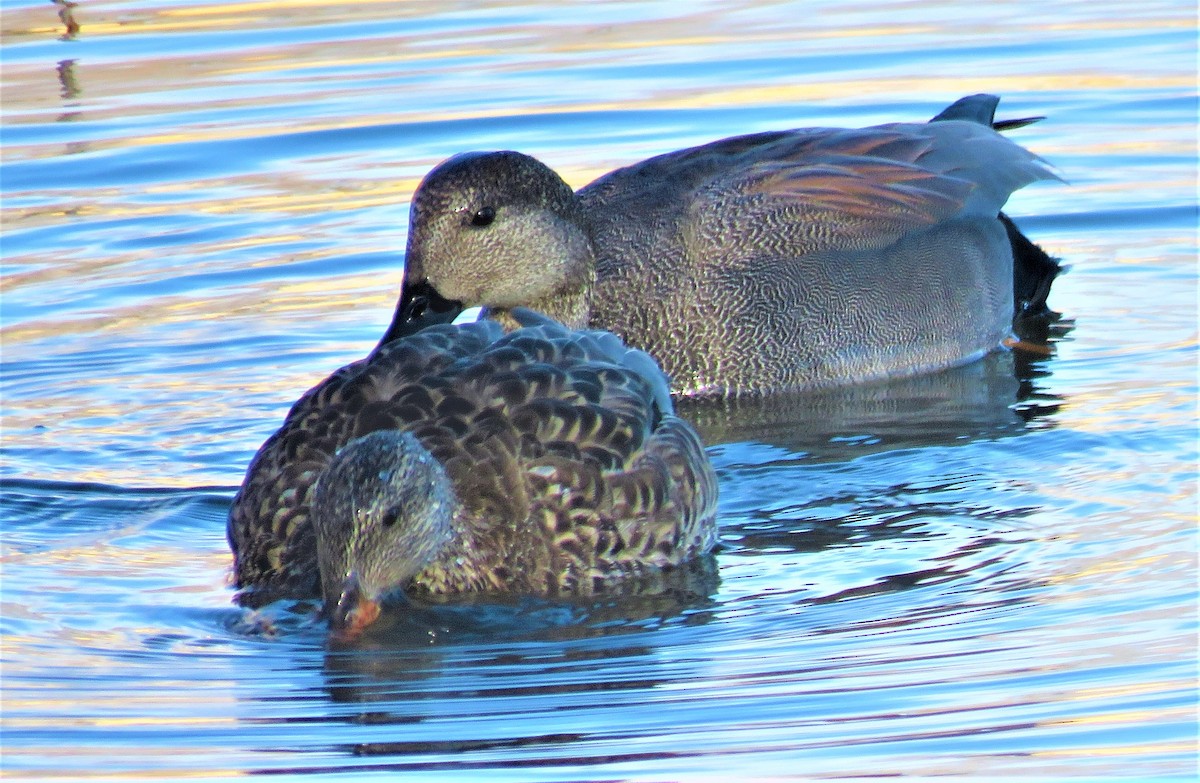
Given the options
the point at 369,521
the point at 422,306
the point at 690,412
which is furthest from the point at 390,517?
the point at 690,412

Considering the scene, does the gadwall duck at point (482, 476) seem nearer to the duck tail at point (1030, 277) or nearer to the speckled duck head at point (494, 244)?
the speckled duck head at point (494, 244)

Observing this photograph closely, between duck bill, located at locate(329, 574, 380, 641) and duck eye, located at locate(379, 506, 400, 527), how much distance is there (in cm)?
17

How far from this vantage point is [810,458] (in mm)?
8203

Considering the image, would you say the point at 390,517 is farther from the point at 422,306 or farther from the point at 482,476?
the point at 422,306

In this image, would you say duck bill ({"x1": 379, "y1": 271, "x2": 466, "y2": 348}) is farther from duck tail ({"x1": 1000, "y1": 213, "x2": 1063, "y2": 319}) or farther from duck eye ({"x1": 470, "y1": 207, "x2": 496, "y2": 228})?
duck tail ({"x1": 1000, "y1": 213, "x2": 1063, "y2": 319})

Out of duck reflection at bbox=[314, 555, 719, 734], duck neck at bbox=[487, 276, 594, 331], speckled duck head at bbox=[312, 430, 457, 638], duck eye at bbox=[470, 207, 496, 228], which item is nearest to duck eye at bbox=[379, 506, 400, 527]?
speckled duck head at bbox=[312, 430, 457, 638]

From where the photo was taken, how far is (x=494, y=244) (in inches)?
332

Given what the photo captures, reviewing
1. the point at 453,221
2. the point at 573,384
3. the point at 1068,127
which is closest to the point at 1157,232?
the point at 1068,127

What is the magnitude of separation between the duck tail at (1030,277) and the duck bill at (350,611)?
15.6 ft

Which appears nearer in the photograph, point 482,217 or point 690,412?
point 482,217

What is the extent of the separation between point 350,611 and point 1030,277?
5.01 meters

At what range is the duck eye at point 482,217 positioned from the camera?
8375 millimetres

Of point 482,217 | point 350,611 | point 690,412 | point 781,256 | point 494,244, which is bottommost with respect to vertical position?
point 690,412

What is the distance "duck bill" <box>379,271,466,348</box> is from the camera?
8180 mm
